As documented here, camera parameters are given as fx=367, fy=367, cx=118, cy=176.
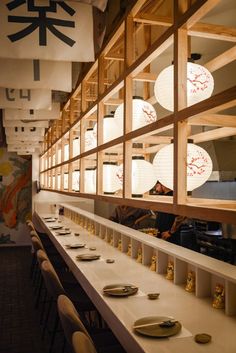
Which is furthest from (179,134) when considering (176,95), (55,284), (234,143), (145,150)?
(234,143)

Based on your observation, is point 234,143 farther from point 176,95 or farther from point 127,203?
point 176,95

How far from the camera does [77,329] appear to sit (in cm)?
228

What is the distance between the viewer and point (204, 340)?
6.64 ft

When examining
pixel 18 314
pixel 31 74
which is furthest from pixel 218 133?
pixel 18 314

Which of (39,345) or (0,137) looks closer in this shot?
(39,345)

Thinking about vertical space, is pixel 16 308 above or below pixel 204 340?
below

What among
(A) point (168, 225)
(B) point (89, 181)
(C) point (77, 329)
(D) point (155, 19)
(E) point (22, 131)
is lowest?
(C) point (77, 329)

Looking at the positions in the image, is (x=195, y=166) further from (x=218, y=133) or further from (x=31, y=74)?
(x=31, y=74)

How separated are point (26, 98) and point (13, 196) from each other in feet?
29.8

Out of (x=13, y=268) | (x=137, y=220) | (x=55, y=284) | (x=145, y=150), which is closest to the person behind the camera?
(x=55, y=284)

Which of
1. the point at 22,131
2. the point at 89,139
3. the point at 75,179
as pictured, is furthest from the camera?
the point at 22,131

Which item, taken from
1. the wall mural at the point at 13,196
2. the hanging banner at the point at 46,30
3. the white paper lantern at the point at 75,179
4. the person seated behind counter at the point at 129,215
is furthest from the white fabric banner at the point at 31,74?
the wall mural at the point at 13,196

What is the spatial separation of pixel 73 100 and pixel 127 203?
3.44m

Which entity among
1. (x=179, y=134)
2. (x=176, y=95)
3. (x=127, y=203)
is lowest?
(x=127, y=203)
